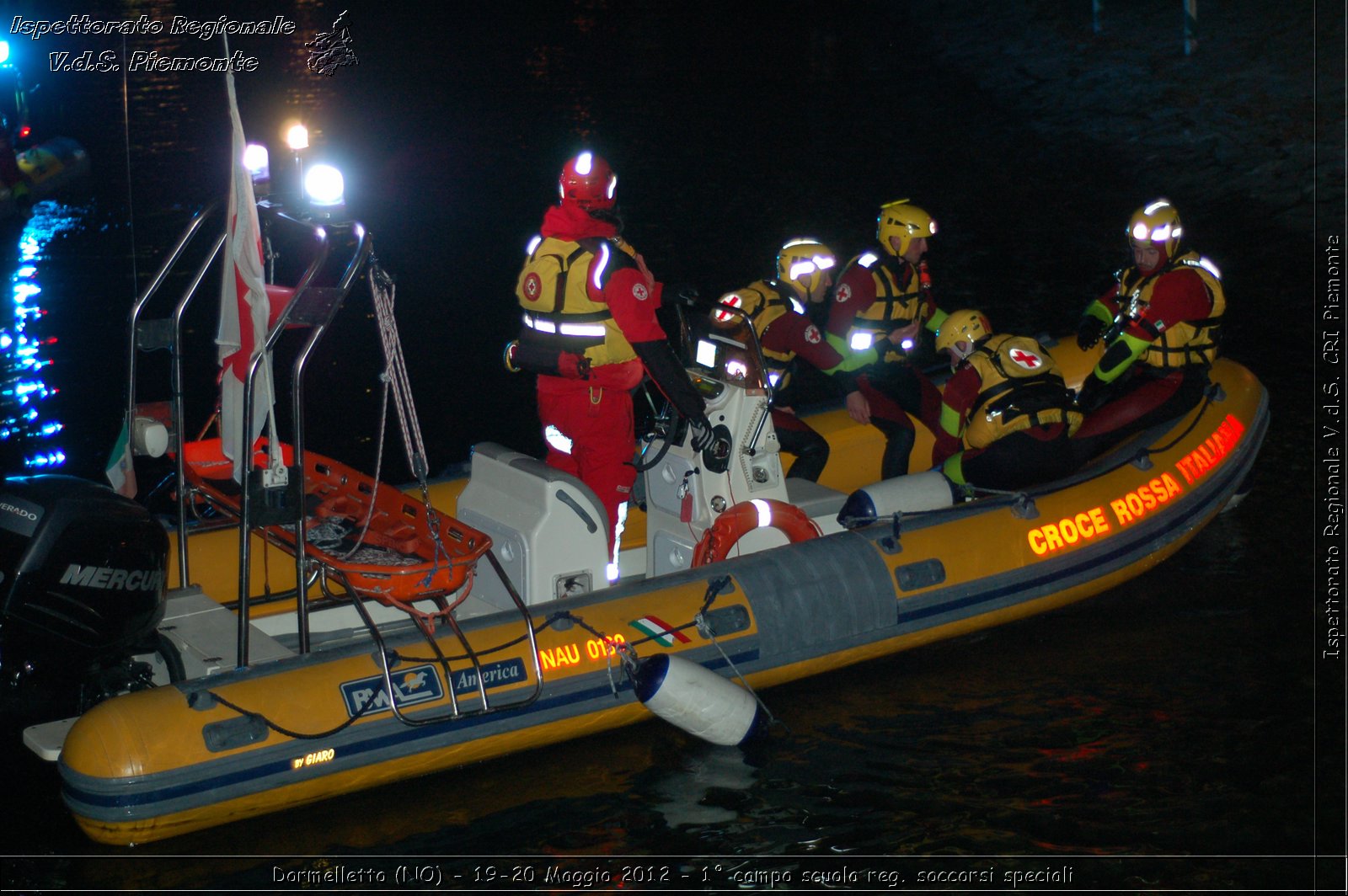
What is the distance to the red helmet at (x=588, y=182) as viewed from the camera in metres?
5.58

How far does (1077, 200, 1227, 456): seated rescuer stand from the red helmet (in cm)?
276

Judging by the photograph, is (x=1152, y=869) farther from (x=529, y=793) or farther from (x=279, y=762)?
(x=279, y=762)

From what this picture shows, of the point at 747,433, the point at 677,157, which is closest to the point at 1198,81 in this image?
the point at 677,157

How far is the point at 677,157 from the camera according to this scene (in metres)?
18.6

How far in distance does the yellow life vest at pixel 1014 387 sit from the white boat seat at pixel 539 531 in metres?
1.77

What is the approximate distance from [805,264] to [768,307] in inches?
14.2

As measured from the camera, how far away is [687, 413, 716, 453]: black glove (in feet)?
18.9

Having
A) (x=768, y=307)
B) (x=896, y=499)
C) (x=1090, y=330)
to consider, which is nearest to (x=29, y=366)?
(x=768, y=307)

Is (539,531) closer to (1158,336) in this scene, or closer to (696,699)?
(696,699)

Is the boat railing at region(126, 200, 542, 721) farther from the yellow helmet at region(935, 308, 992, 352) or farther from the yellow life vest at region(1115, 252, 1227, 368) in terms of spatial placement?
the yellow life vest at region(1115, 252, 1227, 368)

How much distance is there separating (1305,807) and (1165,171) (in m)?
13.6

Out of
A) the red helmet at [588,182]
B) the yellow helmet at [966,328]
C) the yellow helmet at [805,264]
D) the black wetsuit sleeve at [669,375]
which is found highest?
the red helmet at [588,182]

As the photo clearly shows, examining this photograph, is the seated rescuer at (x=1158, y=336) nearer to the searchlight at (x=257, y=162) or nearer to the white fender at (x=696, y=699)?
the white fender at (x=696, y=699)

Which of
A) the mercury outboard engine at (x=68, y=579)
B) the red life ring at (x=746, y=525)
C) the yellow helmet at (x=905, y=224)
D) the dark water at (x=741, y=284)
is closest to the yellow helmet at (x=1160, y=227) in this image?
the yellow helmet at (x=905, y=224)
